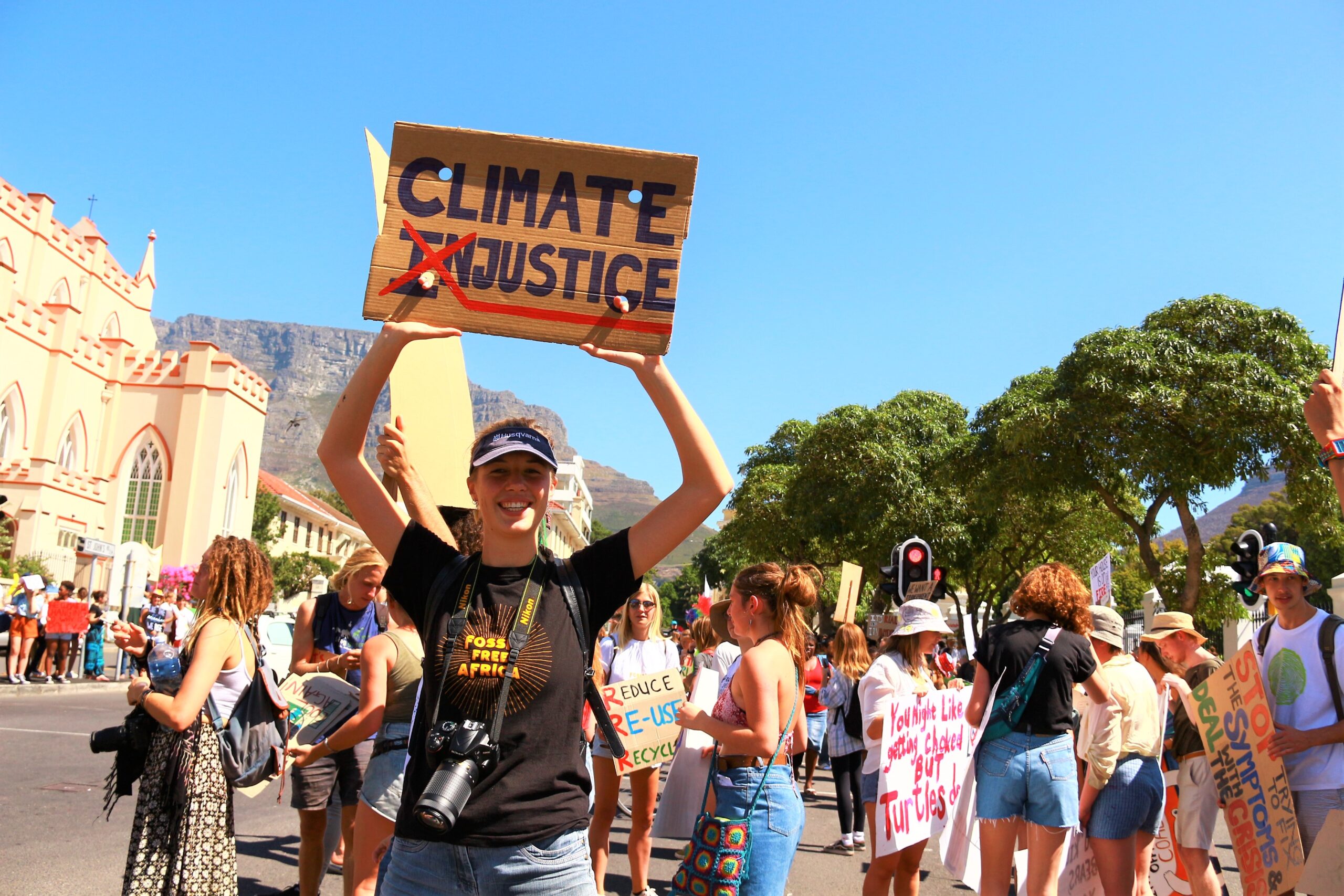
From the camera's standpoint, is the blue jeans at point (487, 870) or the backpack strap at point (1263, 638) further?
the backpack strap at point (1263, 638)

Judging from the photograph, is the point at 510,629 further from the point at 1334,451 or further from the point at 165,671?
the point at 1334,451

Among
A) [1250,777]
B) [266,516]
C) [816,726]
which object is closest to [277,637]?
[816,726]

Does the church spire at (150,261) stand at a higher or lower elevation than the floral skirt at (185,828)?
higher

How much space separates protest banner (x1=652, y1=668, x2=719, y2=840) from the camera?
5738mm

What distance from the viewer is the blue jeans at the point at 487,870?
7.85 ft

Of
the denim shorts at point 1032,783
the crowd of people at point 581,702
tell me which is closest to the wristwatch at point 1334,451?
the crowd of people at point 581,702

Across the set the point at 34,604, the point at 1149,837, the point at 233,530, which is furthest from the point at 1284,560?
the point at 233,530

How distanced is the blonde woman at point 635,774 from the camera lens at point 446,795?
11.9 feet

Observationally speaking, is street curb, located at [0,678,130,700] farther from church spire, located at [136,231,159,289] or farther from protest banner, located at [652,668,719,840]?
church spire, located at [136,231,159,289]

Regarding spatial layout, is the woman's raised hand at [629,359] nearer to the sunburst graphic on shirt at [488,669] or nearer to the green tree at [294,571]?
the sunburst graphic on shirt at [488,669]

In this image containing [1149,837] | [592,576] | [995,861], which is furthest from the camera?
[1149,837]

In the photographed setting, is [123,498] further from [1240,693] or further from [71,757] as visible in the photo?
[1240,693]

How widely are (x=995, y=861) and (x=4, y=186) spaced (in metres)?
47.3

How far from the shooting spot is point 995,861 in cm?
499
